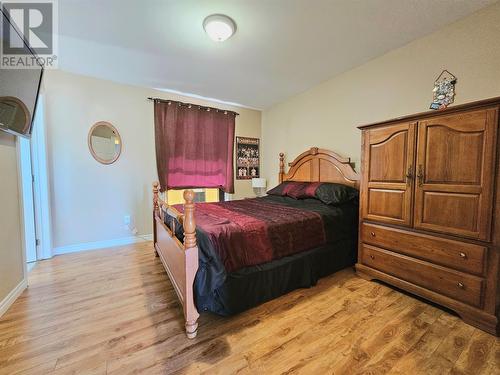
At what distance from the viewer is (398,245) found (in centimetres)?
195

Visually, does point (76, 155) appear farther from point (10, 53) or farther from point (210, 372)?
point (210, 372)

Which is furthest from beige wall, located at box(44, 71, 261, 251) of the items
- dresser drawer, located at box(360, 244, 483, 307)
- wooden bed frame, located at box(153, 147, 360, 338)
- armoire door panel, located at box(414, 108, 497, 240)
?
armoire door panel, located at box(414, 108, 497, 240)

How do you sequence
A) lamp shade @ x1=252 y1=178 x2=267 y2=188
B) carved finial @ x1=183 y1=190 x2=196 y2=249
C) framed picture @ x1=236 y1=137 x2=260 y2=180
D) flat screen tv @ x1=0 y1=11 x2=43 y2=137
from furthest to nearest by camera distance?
framed picture @ x1=236 y1=137 x2=260 y2=180, lamp shade @ x1=252 y1=178 x2=267 y2=188, flat screen tv @ x1=0 y1=11 x2=43 y2=137, carved finial @ x1=183 y1=190 x2=196 y2=249

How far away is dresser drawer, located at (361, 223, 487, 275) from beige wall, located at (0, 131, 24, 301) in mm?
3246

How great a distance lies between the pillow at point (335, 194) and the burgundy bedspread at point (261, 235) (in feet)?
1.50

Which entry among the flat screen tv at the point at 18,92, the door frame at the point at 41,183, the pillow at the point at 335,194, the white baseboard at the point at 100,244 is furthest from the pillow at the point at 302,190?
the door frame at the point at 41,183

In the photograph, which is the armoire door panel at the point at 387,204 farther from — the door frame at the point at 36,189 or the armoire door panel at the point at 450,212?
the door frame at the point at 36,189

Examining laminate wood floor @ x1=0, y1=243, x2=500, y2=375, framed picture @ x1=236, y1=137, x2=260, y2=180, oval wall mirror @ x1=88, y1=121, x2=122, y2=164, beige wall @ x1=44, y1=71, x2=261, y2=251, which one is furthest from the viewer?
framed picture @ x1=236, y1=137, x2=260, y2=180

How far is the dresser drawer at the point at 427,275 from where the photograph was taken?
1548mm

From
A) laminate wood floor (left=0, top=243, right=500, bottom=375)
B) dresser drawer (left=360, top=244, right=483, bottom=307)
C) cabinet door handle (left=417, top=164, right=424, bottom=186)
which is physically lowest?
laminate wood floor (left=0, top=243, right=500, bottom=375)

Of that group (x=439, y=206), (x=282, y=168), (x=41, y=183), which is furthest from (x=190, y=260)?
(x=282, y=168)

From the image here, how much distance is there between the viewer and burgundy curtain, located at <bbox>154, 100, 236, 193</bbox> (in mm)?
3543

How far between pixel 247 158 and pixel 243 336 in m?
3.48

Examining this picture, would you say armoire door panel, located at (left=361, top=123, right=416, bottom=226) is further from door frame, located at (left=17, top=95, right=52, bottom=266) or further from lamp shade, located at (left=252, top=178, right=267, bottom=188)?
door frame, located at (left=17, top=95, right=52, bottom=266)
